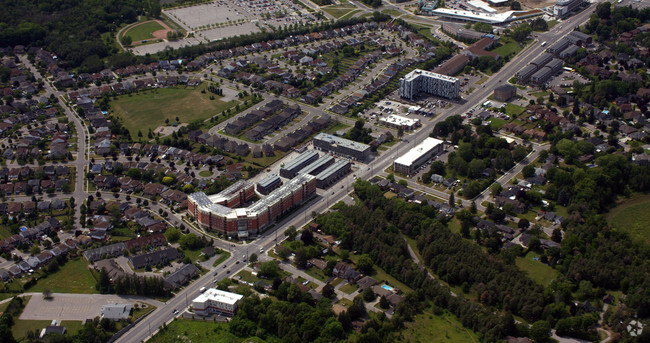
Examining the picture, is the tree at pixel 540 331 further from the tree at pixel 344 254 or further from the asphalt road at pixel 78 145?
the asphalt road at pixel 78 145

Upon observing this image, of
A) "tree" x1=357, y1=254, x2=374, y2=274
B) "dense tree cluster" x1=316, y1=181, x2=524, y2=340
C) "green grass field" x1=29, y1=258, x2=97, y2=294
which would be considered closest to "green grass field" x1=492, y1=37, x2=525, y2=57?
"dense tree cluster" x1=316, y1=181, x2=524, y2=340

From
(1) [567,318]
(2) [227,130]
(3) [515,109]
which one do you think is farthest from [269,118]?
(1) [567,318]

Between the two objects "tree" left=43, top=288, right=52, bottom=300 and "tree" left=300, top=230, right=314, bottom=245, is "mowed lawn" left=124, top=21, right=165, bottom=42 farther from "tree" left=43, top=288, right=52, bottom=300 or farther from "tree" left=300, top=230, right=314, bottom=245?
"tree" left=43, top=288, right=52, bottom=300

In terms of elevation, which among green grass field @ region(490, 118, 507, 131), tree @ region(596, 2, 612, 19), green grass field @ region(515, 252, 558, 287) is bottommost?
green grass field @ region(490, 118, 507, 131)

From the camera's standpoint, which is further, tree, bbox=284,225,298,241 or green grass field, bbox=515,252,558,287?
tree, bbox=284,225,298,241

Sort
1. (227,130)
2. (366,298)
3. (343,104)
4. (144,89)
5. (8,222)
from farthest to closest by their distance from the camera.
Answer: (144,89) → (343,104) → (227,130) → (8,222) → (366,298)

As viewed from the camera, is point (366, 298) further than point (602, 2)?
No

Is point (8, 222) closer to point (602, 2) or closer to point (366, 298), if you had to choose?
point (366, 298)
